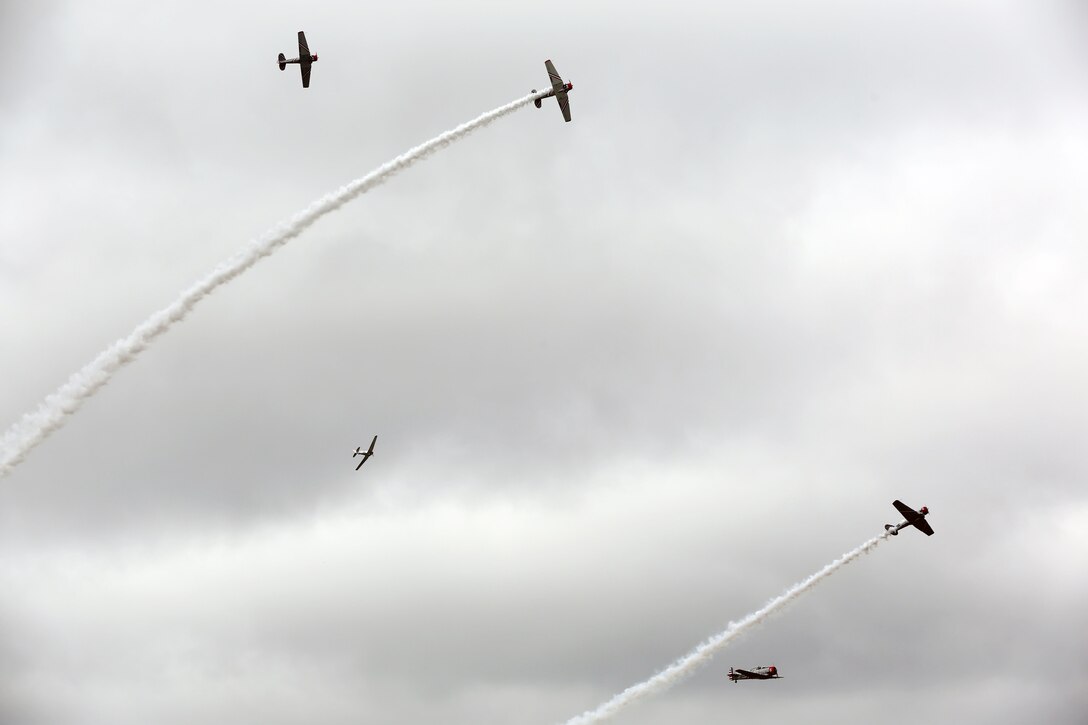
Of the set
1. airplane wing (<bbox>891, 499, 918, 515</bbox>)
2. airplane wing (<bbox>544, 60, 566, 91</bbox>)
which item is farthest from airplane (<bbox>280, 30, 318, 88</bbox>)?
airplane wing (<bbox>891, 499, 918, 515</bbox>)

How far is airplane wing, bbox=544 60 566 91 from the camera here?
116250 millimetres

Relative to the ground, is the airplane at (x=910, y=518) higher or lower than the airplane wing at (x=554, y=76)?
lower

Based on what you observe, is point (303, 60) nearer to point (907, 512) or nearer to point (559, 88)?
point (559, 88)

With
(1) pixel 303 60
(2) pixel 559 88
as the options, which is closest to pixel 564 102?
(2) pixel 559 88

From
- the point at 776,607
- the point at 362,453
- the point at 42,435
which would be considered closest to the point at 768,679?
the point at 776,607

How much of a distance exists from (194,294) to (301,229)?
8.97 m

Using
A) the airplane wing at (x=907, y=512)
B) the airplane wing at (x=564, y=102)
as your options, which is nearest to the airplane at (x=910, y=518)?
the airplane wing at (x=907, y=512)

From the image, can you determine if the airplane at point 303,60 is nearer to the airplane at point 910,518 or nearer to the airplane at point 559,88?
the airplane at point 559,88

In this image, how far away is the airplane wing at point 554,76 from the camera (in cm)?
11625

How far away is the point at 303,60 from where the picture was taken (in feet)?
408

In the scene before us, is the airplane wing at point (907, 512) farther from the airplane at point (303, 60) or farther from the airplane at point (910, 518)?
the airplane at point (303, 60)

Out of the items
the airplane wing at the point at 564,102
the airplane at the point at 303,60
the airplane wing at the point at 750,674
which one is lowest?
the airplane wing at the point at 750,674

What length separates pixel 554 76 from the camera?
383ft

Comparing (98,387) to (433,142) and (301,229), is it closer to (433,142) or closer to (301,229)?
(301,229)
